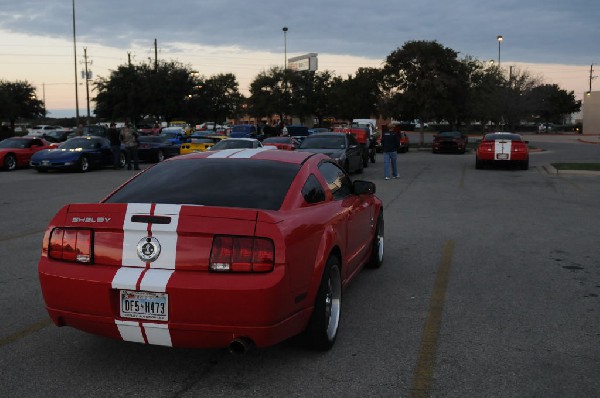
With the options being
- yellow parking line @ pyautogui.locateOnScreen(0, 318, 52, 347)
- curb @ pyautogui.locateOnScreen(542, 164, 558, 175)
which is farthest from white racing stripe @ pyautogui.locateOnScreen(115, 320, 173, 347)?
curb @ pyautogui.locateOnScreen(542, 164, 558, 175)

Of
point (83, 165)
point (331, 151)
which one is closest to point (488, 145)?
point (331, 151)

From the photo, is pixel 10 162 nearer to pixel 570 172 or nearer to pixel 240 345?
pixel 570 172

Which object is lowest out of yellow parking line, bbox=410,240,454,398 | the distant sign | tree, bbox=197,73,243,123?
yellow parking line, bbox=410,240,454,398

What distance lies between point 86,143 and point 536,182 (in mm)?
16389

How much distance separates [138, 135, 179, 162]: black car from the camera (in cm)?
2697

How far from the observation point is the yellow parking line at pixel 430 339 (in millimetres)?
3844

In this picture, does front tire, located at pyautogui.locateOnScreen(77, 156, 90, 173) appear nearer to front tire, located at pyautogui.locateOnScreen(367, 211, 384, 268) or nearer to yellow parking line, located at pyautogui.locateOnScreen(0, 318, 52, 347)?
front tire, located at pyautogui.locateOnScreen(367, 211, 384, 268)

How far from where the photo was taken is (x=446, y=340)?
184 inches

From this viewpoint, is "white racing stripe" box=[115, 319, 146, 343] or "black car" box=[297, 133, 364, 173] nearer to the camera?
"white racing stripe" box=[115, 319, 146, 343]

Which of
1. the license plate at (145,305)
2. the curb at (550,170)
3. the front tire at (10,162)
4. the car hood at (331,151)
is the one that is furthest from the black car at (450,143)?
the license plate at (145,305)

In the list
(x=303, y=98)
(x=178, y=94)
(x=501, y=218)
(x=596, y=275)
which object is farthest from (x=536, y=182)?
(x=303, y=98)

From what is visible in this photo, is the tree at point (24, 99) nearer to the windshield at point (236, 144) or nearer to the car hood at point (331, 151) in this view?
the windshield at point (236, 144)

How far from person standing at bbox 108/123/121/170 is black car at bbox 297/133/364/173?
829 centimetres

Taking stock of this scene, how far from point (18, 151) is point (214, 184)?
2215 centimetres
